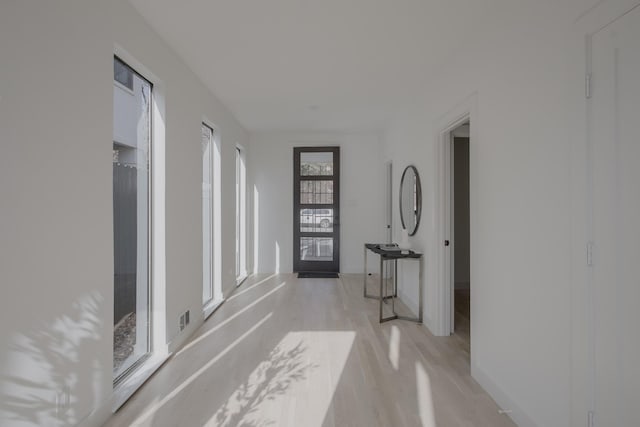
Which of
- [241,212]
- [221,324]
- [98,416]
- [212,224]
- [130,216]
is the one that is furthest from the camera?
[241,212]

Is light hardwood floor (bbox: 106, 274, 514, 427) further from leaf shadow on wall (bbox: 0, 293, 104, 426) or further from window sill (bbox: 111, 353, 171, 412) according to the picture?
leaf shadow on wall (bbox: 0, 293, 104, 426)

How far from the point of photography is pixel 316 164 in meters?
6.39

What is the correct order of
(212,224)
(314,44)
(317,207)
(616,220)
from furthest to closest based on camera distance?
(317,207) < (212,224) < (314,44) < (616,220)

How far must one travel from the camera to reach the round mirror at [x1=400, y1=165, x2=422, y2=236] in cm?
393

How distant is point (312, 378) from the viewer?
245cm

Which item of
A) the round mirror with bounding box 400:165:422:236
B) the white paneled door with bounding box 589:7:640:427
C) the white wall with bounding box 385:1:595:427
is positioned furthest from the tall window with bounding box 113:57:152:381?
the round mirror with bounding box 400:165:422:236

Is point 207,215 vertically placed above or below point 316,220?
A: above

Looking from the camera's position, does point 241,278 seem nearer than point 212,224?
No

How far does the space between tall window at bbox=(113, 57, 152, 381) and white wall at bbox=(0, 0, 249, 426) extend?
0.22 m

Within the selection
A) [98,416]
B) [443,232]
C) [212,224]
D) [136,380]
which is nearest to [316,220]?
[212,224]

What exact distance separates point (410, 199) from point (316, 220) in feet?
Result: 8.26

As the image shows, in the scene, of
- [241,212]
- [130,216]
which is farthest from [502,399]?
[241,212]

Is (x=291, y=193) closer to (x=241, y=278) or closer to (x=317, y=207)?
(x=317, y=207)

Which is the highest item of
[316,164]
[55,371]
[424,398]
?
[316,164]
